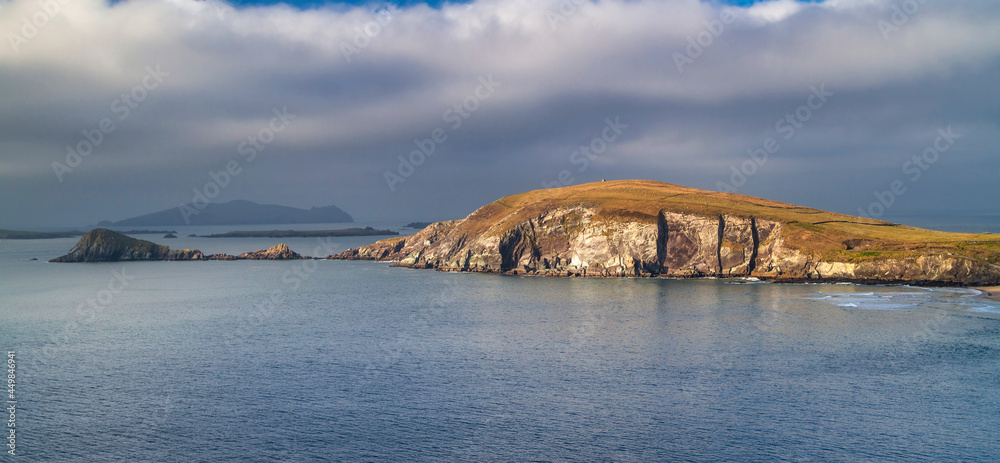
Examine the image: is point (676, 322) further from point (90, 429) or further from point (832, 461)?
point (90, 429)

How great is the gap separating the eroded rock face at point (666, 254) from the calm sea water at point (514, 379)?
677 inches

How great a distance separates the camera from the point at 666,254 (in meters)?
146

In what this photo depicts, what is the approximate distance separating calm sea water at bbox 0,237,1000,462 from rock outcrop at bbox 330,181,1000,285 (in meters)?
19.0

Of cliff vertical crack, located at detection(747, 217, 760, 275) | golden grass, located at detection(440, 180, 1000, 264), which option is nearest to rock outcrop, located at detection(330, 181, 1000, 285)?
cliff vertical crack, located at detection(747, 217, 760, 275)

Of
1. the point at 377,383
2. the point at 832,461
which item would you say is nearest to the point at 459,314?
the point at 377,383

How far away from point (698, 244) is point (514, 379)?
9908cm

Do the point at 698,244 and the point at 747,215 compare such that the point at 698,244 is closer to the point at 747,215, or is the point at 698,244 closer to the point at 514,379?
the point at 747,215

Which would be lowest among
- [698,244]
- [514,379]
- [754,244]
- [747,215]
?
[514,379]

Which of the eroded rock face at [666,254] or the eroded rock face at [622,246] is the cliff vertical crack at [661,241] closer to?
the eroded rock face at [622,246]

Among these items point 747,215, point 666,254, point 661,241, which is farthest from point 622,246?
point 747,215

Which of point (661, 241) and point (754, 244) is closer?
point (754, 244)

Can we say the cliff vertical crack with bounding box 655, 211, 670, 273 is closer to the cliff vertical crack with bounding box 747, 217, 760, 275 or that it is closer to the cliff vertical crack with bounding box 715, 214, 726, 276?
the cliff vertical crack with bounding box 715, 214, 726, 276

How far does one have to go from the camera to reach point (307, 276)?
154625 millimetres

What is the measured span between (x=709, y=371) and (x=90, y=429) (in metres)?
51.4
